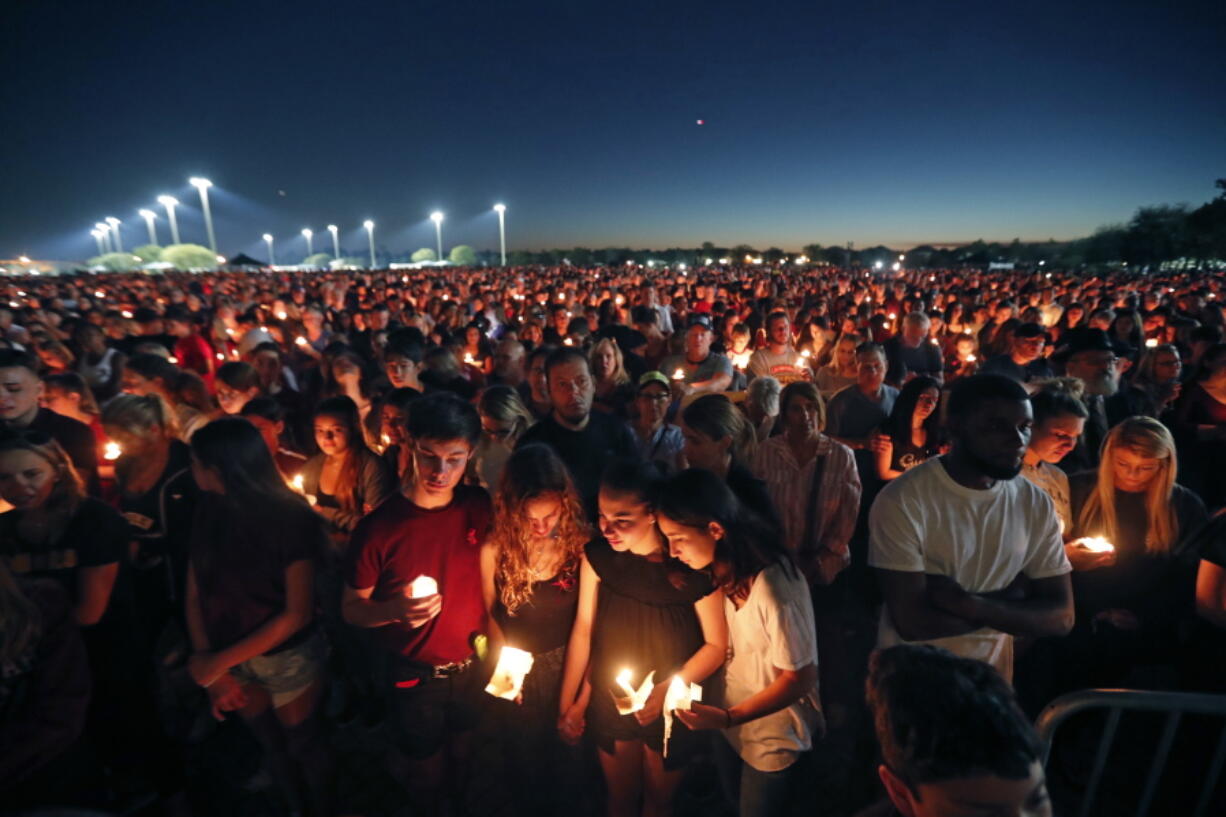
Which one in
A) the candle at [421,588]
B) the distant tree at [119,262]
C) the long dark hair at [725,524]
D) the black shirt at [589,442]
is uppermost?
the distant tree at [119,262]

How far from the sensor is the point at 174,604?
11.1 feet

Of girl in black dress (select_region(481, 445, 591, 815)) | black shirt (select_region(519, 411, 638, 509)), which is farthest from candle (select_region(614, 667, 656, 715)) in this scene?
black shirt (select_region(519, 411, 638, 509))

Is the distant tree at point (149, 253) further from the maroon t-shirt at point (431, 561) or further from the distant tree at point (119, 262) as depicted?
the maroon t-shirt at point (431, 561)

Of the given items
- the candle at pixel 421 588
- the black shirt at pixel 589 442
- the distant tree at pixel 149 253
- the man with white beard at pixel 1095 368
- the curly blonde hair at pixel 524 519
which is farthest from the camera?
the distant tree at pixel 149 253

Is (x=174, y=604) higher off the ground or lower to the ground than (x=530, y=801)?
higher

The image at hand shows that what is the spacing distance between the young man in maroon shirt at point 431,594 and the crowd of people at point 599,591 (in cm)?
1

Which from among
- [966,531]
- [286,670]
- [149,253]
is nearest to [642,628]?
[966,531]

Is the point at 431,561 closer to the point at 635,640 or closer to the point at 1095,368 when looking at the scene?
the point at 635,640

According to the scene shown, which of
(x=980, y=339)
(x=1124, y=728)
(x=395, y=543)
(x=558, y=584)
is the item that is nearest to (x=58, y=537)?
(x=395, y=543)

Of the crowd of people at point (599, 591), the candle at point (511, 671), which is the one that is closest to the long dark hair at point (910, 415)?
the crowd of people at point (599, 591)

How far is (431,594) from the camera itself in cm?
233

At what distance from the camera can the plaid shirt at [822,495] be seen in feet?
11.1

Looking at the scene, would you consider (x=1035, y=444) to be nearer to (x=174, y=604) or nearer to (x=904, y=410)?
(x=904, y=410)

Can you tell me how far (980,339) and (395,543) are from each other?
403 inches
